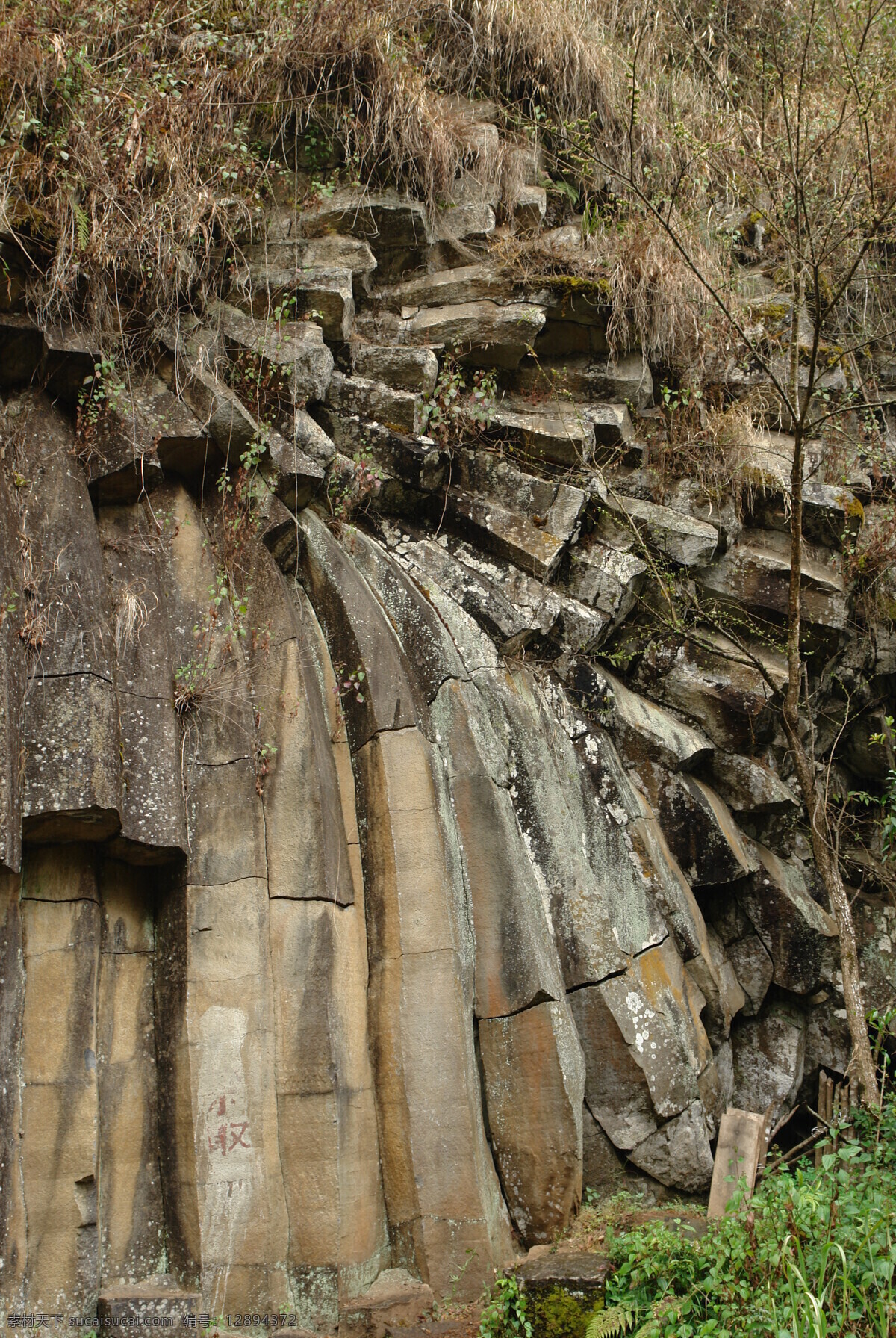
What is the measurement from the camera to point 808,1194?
13.9 feet

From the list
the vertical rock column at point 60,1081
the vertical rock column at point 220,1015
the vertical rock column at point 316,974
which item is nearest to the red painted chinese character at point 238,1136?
the vertical rock column at point 220,1015

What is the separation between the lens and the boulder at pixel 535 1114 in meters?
5.15

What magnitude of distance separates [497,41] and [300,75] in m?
2.19

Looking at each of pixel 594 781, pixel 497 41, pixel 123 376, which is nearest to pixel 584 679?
pixel 594 781

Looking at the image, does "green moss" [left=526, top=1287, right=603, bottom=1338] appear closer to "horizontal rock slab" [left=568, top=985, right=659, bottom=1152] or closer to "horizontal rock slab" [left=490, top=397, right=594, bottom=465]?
"horizontal rock slab" [left=568, top=985, right=659, bottom=1152]

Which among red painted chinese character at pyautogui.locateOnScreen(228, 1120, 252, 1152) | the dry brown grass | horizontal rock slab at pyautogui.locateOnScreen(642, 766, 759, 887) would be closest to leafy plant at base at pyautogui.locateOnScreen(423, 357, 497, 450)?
the dry brown grass

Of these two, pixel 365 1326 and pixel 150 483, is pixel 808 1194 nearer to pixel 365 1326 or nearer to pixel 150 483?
pixel 365 1326

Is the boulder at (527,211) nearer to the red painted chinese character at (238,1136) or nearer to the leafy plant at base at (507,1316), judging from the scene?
the red painted chinese character at (238,1136)

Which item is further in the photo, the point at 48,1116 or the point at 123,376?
the point at 123,376

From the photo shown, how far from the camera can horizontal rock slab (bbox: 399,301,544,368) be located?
7625 millimetres

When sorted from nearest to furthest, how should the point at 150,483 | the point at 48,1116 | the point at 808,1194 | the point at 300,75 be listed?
the point at 808,1194 → the point at 48,1116 → the point at 150,483 → the point at 300,75

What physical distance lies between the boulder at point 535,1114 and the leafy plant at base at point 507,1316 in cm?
56

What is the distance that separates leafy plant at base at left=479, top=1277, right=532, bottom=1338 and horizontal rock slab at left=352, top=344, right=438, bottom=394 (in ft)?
18.4

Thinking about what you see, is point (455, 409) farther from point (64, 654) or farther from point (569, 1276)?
point (569, 1276)
